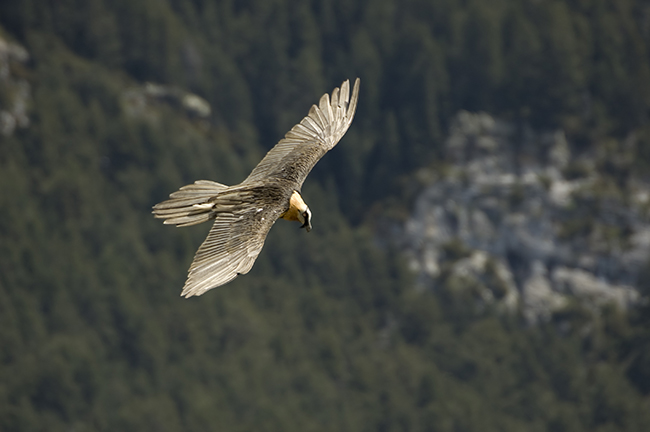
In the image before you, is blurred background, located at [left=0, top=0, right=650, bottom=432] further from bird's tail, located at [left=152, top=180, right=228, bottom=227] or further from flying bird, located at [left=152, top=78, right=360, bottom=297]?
bird's tail, located at [left=152, top=180, right=228, bottom=227]

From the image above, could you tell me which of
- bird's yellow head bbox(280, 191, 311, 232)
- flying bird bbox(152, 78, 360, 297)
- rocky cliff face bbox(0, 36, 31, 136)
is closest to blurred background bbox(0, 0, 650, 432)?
rocky cliff face bbox(0, 36, 31, 136)

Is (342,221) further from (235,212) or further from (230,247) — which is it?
(230,247)

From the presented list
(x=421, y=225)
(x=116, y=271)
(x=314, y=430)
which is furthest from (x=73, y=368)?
(x=421, y=225)

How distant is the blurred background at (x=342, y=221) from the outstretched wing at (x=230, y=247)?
97.6 metres

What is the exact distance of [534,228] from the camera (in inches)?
5030

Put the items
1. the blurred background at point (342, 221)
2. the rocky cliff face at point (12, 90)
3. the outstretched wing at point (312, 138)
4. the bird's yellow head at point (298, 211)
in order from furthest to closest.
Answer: the rocky cliff face at point (12, 90) → the blurred background at point (342, 221) → the outstretched wing at point (312, 138) → the bird's yellow head at point (298, 211)

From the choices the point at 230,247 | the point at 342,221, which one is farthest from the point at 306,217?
the point at 342,221

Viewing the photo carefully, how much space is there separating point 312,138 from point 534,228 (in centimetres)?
10464

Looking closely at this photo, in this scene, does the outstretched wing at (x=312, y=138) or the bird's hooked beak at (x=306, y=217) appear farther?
the outstretched wing at (x=312, y=138)

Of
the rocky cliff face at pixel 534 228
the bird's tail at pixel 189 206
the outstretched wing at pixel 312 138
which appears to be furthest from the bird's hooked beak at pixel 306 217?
the rocky cliff face at pixel 534 228

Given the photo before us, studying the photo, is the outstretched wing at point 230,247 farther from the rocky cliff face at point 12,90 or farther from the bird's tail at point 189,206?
the rocky cliff face at point 12,90

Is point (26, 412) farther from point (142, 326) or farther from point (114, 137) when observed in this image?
point (114, 137)

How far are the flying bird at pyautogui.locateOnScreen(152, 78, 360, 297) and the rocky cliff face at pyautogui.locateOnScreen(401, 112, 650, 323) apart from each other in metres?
101

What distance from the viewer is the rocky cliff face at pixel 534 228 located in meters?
124
